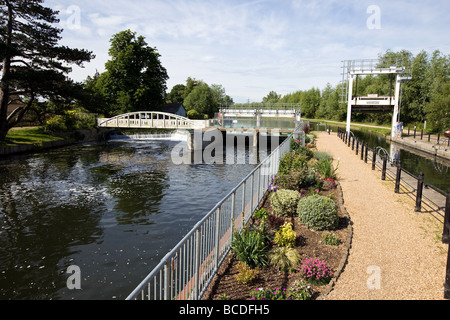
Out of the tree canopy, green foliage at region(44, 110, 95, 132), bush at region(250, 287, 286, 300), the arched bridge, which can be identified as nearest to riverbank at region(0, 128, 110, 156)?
green foliage at region(44, 110, 95, 132)

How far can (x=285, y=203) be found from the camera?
8859 mm

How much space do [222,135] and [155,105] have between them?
621 inches

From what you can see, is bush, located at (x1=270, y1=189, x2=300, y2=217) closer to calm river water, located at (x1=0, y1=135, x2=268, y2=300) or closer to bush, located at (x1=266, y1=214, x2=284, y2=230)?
bush, located at (x1=266, y1=214, x2=284, y2=230)

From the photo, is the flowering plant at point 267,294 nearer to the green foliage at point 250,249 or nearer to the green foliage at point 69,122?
the green foliage at point 250,249

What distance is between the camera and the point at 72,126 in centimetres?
3878

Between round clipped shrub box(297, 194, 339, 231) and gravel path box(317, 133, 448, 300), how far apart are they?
25.7 inches

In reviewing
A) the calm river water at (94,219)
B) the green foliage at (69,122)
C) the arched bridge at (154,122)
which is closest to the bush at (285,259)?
the calm river water at (94,219)

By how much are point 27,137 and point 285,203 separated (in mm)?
31107

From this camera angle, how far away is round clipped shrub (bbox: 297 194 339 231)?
7.84 metres

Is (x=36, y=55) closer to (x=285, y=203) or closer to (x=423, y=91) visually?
(x=285, y=203)

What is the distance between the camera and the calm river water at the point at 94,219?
24.7 feet

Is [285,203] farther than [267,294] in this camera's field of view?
Yes

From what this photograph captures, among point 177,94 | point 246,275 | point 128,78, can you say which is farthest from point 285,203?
point 177,94
